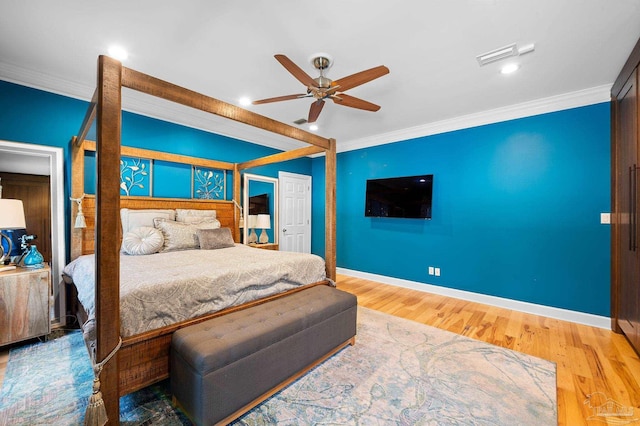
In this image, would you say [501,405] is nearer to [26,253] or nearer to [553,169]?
[553,169]

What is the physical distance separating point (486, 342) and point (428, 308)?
3.07 feet

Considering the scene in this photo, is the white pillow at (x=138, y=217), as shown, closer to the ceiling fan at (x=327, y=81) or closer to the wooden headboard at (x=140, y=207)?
the wooden headboard at (x=140, y=207)

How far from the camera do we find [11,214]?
88.9 inches

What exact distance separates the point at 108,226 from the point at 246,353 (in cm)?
102

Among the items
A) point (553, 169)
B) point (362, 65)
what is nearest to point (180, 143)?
point (362, 65)

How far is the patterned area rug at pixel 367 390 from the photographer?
1.59 meters

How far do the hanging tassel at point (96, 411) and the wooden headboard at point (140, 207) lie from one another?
207 cm

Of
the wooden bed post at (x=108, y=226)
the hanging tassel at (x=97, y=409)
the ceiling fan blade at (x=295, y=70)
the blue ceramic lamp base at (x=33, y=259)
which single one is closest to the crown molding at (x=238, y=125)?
the blue ceramic lamp base at (x=33, y=259)

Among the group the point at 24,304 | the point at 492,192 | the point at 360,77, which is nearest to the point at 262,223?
the point at 24,304

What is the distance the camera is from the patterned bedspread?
158cm

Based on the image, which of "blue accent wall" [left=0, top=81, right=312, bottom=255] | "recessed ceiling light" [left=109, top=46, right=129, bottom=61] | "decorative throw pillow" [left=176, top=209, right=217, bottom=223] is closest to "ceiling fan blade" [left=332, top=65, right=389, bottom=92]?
"blue accent wall" [left=0, top=81, right=312, bottom=255]

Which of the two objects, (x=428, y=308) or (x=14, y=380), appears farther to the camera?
(x=428, y=308)

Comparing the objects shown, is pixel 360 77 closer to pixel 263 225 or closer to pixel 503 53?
pixel 503 53

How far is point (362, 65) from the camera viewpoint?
2510mm
